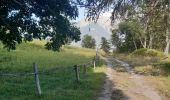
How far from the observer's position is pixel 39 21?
24.4m

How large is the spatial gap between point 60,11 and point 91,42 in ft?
490

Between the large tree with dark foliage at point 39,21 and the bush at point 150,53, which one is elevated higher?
the large tree with dark foliage at point 39,21

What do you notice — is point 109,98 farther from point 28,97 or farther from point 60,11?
point 60,11

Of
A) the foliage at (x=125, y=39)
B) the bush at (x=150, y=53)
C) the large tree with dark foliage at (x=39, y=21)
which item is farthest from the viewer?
the foliage at (x=125, y=39)

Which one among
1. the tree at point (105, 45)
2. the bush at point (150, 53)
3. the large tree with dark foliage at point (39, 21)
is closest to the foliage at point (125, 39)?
the bush at point (150, 53)

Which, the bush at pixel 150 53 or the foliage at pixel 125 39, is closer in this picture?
the bush at pixel 150 53

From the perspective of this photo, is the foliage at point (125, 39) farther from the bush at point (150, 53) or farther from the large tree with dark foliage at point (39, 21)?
the large tree with dark foliage at point (39, 21)

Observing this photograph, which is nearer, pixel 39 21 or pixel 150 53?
pixel 39 21

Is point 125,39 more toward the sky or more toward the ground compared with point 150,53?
more toward the sky

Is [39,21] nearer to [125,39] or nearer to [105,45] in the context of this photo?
[125,39]

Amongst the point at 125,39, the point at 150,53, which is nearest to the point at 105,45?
the point at 125,39

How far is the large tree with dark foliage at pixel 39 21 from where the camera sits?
2306 centimetres

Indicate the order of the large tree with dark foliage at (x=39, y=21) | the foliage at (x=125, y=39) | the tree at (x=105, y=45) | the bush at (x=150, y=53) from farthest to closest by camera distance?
the tree at (x=105, y=45), the foliage at (x=125, y=39), the bush at (x=150, y=53), the large tree with dark foliage at (x=39, y=21)

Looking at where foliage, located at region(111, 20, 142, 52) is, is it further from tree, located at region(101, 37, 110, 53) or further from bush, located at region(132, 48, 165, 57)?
tree, located at region(101, 37, 110, 53)
